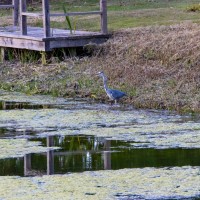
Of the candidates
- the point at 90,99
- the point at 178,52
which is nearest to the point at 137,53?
the point at 178,52

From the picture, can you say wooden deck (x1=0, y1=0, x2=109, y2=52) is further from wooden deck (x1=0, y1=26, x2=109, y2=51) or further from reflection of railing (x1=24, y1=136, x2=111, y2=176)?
reflection of railing (x1=24, y1=136, x2=111, y2=176)

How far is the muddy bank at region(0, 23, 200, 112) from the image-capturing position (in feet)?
47.9

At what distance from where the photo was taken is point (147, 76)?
15719mm

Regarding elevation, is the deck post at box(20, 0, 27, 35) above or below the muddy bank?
above

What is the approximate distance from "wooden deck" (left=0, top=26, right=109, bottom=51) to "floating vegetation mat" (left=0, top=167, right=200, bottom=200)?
25.3 ft

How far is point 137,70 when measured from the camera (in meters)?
16.2

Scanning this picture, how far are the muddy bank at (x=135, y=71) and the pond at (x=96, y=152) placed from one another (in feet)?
2.12

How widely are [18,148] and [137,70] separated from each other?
200 inches

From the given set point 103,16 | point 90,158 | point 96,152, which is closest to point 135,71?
point 103,16

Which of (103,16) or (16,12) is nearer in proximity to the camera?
(103,16)

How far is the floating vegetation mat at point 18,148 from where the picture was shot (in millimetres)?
11262

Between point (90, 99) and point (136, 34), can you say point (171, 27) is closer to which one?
point (136, 34)

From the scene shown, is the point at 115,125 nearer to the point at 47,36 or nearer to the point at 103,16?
the point at 47,36

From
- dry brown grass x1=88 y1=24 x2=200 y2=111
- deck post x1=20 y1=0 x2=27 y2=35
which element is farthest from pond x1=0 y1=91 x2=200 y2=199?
deck post x1=20 y1=0 x2=27 y2=35
